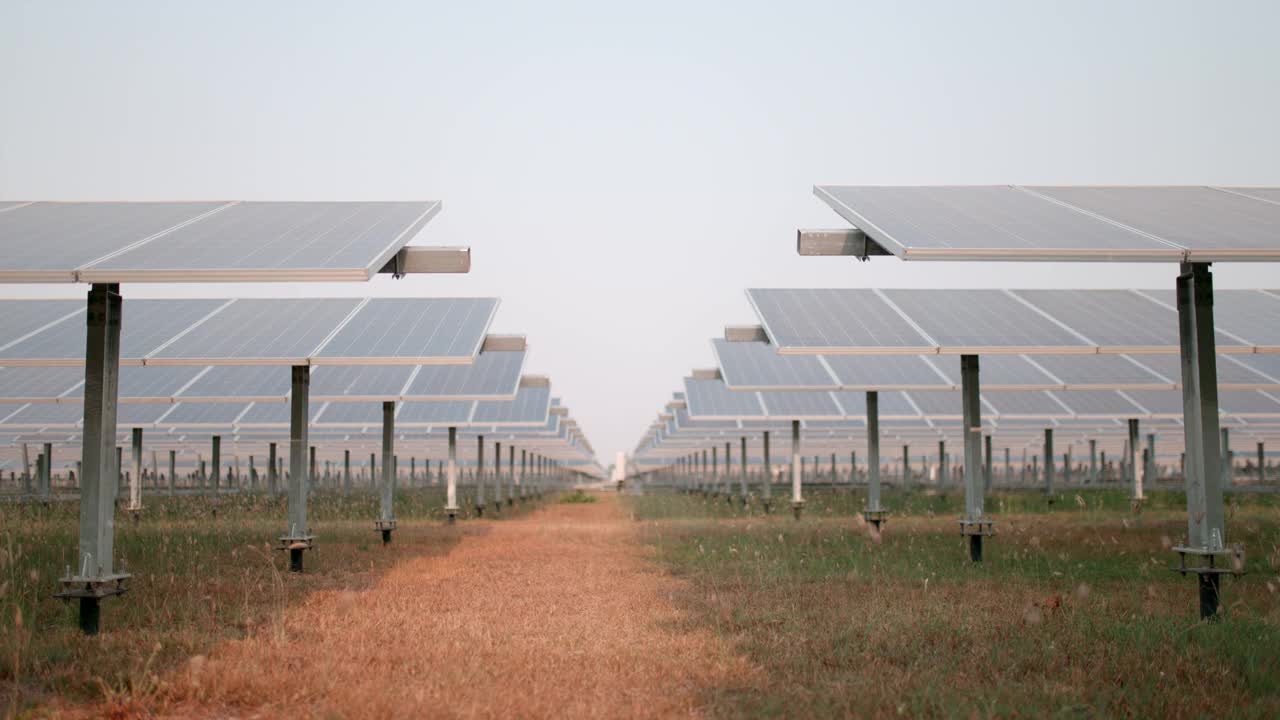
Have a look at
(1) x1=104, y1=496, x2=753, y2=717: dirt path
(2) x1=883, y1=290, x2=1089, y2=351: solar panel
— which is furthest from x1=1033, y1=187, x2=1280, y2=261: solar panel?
(1) x1=104, y1=496, x2=753, y2=717: dirt path

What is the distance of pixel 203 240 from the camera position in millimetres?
10484

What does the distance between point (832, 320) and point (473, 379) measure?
8708mm

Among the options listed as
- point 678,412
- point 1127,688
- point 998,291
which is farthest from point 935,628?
point 678,412

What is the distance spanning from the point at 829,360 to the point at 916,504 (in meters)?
14.3

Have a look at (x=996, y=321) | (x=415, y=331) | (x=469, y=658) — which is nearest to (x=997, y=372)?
(x=996, y=321)

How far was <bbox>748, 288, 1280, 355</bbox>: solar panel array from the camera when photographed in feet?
51.1

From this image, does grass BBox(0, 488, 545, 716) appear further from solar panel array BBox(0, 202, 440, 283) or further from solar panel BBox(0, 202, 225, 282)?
solar panel array BBox(0, 202, 440, 283)

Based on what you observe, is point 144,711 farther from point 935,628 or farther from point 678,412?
point 678,412

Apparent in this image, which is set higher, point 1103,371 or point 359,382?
point 1103,371

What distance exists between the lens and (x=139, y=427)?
84.3 ft

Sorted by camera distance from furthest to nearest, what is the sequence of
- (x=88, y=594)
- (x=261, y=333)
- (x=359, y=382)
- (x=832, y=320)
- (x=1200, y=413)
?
1. (x=359, y=382)
2. (x=832, y=320)
3. (x=261, y=333)
4. (x=1200, y=413)
5. (x=88, y=594)

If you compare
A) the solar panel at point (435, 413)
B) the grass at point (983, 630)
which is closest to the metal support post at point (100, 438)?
the grass at point (983, 630)

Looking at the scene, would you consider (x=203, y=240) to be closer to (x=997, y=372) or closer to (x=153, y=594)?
(x=153, y=594)

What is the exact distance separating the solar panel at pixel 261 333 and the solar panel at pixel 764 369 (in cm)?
811
